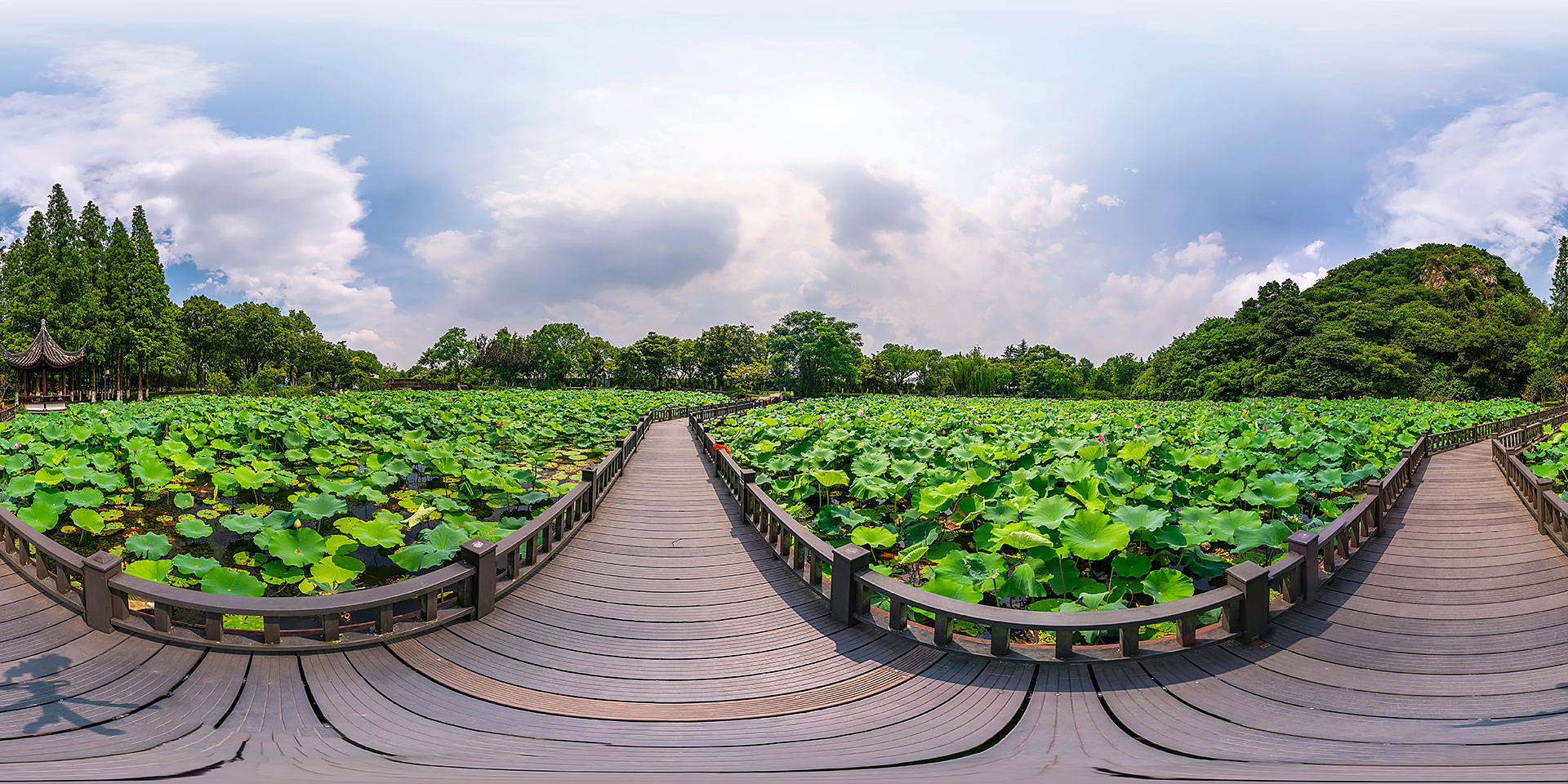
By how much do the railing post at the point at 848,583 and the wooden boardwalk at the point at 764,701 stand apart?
0.37 ft

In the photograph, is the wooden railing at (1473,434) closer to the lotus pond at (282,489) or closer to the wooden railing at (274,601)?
the wooden railing at (274,601)

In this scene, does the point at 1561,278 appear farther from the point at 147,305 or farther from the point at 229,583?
the point at 147,305

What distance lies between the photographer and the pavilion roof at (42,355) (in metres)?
19.2

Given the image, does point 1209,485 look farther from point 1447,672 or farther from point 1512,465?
point 1512,465

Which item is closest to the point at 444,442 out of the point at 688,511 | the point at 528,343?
the point at 688,511

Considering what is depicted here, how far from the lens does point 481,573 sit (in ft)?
11.7

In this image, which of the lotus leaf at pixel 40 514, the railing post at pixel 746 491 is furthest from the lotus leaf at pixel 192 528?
the railing post at pixel 746 491

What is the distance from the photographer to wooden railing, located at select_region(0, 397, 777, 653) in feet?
9.80

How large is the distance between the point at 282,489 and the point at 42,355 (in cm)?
2110

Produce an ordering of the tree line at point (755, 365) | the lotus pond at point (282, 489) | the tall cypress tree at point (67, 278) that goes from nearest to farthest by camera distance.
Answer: the lotus pond at point (282, 489) < the tall cypress tree at point (67, 278) < the tree line at point (755, 365)

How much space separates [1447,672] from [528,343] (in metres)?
57.5

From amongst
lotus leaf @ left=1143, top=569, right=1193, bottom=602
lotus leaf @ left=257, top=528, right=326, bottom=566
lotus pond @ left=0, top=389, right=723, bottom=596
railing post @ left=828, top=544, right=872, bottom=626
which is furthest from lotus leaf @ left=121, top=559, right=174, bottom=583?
lotus leaf @ left=1143, top=569, right=1193, bottom=602

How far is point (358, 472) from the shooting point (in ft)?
23.2

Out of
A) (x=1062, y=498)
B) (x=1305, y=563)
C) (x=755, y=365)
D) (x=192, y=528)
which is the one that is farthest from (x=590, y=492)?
(x=755, y=365)
